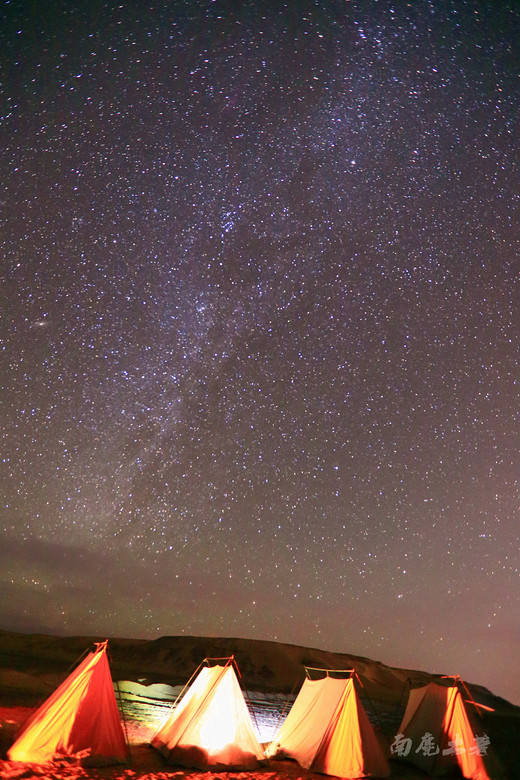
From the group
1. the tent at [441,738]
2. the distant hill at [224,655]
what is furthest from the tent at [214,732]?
the distant hill at [224,655]

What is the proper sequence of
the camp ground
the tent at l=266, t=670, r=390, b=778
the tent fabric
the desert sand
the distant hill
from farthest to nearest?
the distant hill, the tent fabric, the tent at l=266, t=670, r=390, b=778, the desert sand, the camp ground

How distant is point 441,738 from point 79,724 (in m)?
8.64

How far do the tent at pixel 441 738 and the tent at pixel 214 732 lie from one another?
401cm

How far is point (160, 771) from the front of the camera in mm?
11031

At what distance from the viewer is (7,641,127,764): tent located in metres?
10.2

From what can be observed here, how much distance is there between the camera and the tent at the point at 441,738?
1252cm

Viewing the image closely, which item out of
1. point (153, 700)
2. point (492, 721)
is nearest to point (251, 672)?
point (153, 700)

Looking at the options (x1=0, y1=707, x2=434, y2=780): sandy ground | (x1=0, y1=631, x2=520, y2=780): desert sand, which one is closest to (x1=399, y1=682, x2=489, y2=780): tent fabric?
(x1=0, y1=631, x2=520, y2=780): desert sand

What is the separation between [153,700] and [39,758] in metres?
21.4

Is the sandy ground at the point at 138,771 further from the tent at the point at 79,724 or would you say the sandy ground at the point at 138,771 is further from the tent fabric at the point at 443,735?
the tent fabric at the point at 443,735

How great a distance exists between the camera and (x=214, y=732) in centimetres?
1193

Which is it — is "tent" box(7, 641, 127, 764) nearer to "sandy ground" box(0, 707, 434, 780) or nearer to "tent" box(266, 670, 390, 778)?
"sandy ground" box(0, 707, 434, 780)

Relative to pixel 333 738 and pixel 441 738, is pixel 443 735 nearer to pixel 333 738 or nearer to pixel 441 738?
pixel 441 738

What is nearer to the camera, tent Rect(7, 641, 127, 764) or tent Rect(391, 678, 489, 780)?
tent Rect(7, 641, 127, 764)
